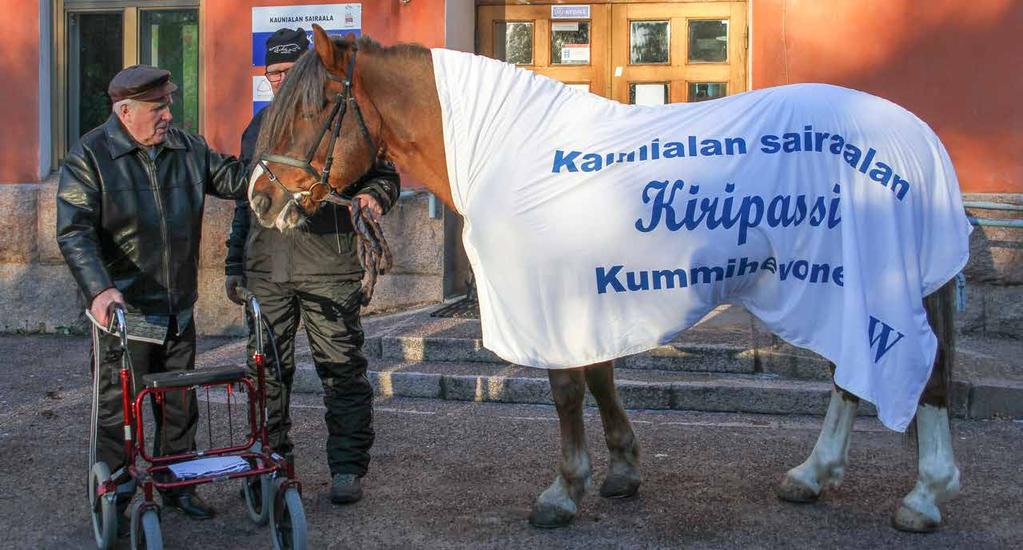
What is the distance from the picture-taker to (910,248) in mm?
4422

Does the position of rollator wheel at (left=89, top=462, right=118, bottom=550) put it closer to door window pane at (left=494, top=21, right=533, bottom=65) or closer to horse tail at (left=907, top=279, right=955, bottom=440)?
horse tail at (left=907, top=279, right=955, bottom=440)

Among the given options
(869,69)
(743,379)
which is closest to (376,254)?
(743,379)

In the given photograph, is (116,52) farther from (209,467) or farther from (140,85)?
(209,467)

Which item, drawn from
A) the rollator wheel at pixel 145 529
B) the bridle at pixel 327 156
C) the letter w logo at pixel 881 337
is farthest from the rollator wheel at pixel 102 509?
the letter w logo at pixel 881 337

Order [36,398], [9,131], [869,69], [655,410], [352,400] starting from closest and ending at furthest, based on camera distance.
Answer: [352,400] < [655,410] < [36,398] < [869,69] < [9,131]

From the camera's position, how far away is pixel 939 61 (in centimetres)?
834

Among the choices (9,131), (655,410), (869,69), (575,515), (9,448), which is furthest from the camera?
(9,131)

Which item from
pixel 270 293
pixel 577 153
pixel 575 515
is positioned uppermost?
pixel 577 153

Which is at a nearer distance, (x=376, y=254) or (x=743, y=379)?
(x=376, y=254)

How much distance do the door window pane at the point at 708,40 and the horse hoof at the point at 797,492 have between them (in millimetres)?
5162

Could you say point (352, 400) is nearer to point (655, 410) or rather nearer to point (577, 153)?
point (577, 153)

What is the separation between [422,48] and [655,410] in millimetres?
3143

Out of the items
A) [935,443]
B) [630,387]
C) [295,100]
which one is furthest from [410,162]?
[630,387]

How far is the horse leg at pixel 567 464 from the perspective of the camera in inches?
181
